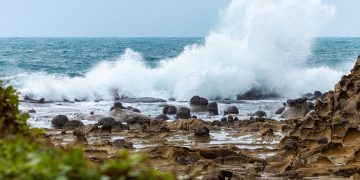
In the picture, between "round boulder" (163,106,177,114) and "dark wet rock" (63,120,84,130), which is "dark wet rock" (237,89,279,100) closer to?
"round boulder" (163,106,177,114)

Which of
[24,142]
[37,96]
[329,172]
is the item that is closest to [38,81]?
[37,96]

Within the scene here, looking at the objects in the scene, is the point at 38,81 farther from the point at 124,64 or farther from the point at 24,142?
the point at 24,142

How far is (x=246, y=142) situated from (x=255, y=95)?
17.1m

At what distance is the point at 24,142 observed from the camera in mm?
2904

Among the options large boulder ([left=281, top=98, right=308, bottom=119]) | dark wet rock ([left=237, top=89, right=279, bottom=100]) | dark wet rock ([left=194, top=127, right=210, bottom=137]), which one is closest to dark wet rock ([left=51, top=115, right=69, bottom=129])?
dark wet rock ([left=194, top=127, right=210, bottom=137])

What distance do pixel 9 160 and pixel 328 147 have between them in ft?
30.6

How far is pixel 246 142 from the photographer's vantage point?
1499cm

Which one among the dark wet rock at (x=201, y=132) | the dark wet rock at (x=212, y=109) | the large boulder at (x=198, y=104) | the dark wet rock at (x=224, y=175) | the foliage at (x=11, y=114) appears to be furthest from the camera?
the large boulder at (x=198, y=104)

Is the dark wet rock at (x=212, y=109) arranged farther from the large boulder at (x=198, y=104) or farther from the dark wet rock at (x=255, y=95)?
the dark wet rock at (x=255, y=95)

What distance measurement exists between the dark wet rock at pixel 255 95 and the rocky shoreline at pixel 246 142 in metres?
11.6

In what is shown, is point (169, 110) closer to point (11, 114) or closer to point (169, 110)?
point (169, 110)

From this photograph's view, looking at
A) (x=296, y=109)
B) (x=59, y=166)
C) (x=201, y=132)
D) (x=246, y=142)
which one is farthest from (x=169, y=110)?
(x=59, y=166)

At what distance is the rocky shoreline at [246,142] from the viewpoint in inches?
414

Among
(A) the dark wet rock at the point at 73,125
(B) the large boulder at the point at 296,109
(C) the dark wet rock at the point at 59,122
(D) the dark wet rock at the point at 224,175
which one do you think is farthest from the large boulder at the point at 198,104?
(D) the dark wet rock at the point at 224,175
